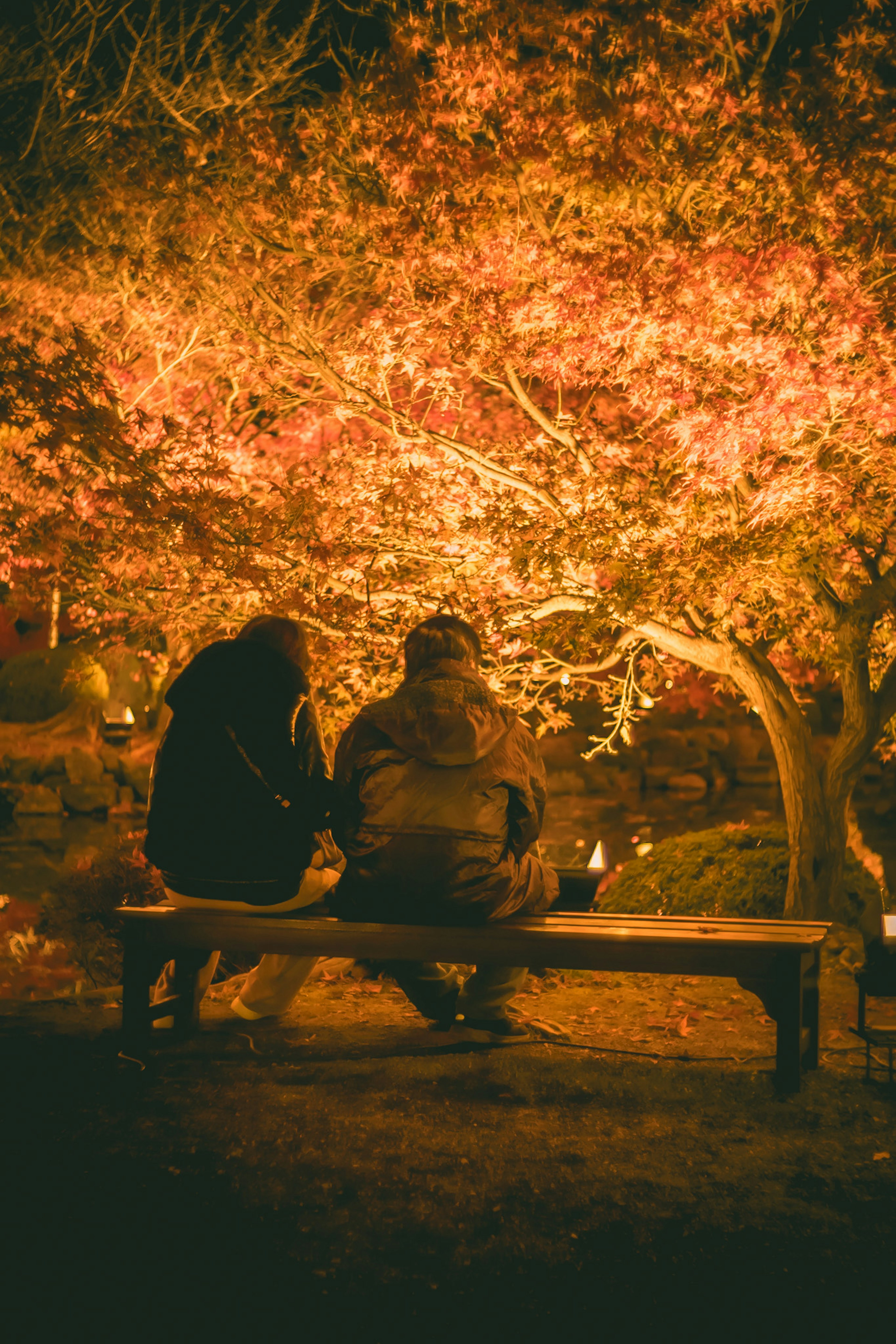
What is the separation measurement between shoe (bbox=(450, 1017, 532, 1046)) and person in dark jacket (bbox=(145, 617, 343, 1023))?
0.96 m

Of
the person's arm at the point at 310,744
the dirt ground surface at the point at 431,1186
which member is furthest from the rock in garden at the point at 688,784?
the person's arm at the point at 310,744

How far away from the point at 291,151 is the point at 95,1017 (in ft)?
21.1

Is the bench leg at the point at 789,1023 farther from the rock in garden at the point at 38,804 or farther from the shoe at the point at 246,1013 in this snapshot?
the rock in garden at the point at 38,804

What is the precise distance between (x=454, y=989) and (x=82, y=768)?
15.4m

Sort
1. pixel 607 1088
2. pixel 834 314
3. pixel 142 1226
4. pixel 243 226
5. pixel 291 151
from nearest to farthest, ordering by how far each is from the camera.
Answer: pixel 142 1226 < pixel 607 1088 < pixel 834 314 < pixel 243 226 < pixel 291 151

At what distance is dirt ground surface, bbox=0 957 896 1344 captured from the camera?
233 cm

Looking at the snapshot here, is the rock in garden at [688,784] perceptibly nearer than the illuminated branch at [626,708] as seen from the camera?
No

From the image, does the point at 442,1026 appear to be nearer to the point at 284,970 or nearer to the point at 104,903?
the point at 284,970

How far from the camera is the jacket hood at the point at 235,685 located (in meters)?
3.90

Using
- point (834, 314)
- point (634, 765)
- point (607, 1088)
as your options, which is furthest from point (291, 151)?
point (634, 765)

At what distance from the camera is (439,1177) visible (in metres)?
3.02

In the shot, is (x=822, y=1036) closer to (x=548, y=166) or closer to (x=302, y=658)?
(x=302, y=658)

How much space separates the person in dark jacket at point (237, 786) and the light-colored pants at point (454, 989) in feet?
2.12

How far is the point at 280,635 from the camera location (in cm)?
410
